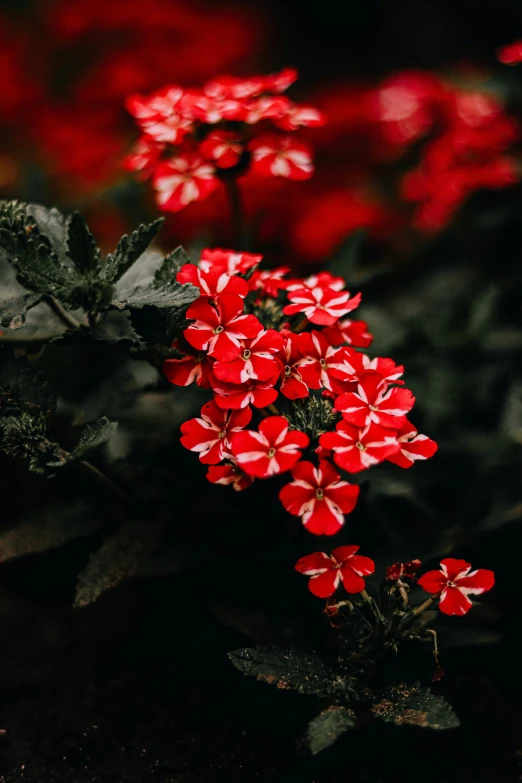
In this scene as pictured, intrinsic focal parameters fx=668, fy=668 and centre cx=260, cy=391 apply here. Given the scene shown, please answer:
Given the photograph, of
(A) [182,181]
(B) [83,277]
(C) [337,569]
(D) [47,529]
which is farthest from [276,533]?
(A) [182,181]

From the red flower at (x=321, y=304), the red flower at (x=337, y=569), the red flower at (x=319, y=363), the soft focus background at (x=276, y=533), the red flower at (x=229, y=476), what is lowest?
the soft focus background at (x=276, y=533)

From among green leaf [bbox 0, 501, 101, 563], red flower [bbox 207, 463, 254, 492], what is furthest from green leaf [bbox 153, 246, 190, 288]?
green leaf [bbox 0, 501, 101, 563]

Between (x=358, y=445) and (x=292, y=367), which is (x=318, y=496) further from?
(x=292, y=367)

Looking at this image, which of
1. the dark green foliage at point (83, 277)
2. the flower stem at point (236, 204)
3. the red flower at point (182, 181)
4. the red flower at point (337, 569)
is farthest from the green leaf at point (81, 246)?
the red flower at point (337, 569)

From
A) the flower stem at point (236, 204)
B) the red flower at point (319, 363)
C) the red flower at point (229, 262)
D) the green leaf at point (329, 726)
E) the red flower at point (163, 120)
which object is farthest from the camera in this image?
the flower stem at point (236, 204)

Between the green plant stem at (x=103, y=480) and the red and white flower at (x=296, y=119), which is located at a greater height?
the red and white flower at (x=296, y=119)

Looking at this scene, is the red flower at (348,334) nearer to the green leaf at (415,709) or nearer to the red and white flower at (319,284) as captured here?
the red and white flower at (319,284)
